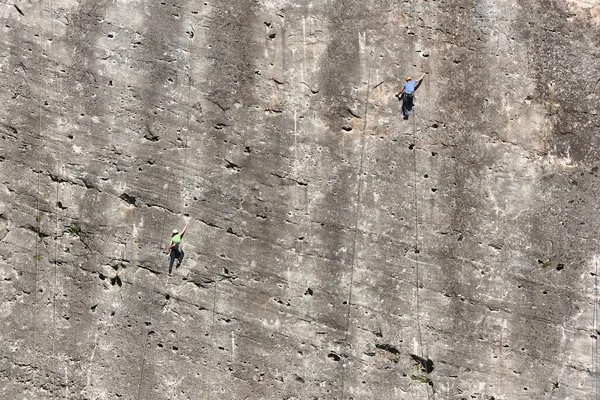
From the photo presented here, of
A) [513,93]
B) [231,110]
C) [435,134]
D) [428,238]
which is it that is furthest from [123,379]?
[513,93]

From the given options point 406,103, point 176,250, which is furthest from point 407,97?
point 176,250

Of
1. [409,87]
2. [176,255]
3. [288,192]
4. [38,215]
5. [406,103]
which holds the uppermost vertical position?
[409,87]

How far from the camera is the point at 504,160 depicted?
418 cm

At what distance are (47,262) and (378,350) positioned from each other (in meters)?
3.65

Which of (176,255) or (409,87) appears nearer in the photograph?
(409,87)

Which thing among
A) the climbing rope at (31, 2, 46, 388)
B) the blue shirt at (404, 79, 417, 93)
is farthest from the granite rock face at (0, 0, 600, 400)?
the blue shirt at (404, 79, 417, 93)

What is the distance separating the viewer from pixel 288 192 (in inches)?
165

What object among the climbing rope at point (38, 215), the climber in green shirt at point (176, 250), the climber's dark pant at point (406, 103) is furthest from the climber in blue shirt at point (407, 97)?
the climbing rope at point (38, 215)

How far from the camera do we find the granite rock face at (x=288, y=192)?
13.7ft

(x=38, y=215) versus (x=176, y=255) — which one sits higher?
(x=38, y=215)

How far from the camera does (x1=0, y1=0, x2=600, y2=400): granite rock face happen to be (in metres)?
4.16

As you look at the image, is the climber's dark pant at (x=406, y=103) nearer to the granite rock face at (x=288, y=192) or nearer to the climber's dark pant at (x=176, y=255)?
the granite rock face at (x=288, y=192)

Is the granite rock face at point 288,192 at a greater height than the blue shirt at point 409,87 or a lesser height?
lesser

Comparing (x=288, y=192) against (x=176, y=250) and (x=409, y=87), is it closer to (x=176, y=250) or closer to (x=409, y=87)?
(x=176, y=250)
